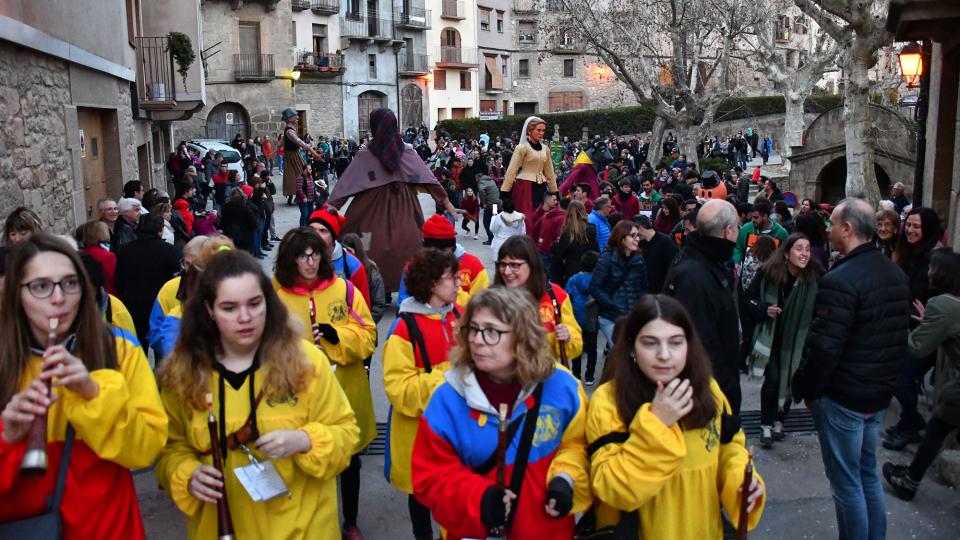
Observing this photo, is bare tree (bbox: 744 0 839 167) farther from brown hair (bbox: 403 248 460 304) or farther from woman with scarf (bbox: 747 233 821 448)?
brown hair (bbox: 403 248 460 304)

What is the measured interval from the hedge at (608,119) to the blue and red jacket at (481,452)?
151ft

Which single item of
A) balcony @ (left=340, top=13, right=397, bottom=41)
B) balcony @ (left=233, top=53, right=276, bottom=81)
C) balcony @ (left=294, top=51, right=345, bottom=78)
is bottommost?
balcony @ (left=233, top=53, right=276, bottom=81)

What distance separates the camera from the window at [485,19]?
56531 mm

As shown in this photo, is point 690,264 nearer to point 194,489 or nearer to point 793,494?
point 793,494

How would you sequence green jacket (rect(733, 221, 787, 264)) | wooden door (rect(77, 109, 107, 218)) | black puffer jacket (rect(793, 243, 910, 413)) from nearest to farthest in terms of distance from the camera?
black puffer jacket (rect(793, 243, 910, 413)) < green jacket (rect(733, 221, 787, 264)) < wooden door (rect(77, 109, 107, 218))

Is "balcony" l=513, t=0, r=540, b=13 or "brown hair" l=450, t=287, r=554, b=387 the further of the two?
"balcony" l=513, t=0, r=540, b=13

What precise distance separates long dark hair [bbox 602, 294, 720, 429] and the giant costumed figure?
258 inches

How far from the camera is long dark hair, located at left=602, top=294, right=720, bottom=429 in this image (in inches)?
117

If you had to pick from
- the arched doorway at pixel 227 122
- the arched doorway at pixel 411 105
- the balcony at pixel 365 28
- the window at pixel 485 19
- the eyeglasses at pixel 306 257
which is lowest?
the eyeglasses at pixel 306 257

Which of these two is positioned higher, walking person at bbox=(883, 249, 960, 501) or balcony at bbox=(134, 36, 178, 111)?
balcony at bbox=(134, 36, 178, 111)

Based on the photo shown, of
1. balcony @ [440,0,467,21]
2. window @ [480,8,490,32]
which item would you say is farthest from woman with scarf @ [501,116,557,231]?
window @ [480,8,490,32]

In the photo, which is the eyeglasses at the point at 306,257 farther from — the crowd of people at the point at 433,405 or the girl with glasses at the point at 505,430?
the girl with glasses at the point at 505,430

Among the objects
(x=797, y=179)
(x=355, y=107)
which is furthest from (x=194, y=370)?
(x=355, y=107)

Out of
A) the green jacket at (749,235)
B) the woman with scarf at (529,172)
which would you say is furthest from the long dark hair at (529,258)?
the woman with scarf at (529,172)
